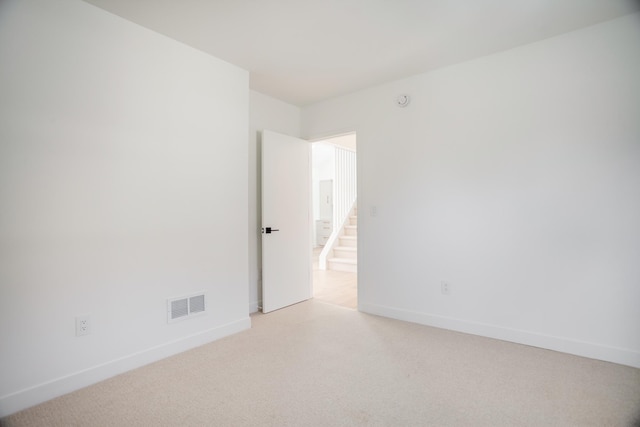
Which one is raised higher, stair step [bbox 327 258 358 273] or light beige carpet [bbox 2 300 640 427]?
stair step [bbox 327 258 358 273]

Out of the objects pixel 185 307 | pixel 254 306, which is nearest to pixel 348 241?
pixel 254 306

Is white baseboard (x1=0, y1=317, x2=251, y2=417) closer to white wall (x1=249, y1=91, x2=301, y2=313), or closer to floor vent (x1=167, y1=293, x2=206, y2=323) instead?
floor vent (x1=167, y1=293, x2=206, y2=323)

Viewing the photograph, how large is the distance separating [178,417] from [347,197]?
611cm

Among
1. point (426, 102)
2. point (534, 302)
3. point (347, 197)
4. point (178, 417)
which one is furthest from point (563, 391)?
point (347, 197)

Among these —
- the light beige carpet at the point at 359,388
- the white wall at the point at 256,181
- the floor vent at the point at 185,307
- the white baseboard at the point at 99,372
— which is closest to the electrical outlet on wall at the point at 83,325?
the white baseboard at the point at 99,372

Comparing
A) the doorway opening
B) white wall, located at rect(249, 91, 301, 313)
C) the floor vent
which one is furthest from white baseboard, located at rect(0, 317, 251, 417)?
the doorway opening

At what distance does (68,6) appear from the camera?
198 centimetres

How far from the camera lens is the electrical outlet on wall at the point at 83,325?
6.57 ft

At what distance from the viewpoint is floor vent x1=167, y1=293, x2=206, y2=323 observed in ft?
8.18

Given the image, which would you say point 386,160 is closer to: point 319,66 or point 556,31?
point 319,66

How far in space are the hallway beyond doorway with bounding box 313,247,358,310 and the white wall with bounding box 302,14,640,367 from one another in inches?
23.0

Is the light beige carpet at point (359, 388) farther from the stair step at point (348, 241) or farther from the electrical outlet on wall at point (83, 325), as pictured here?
the stair step at point (348, 241)

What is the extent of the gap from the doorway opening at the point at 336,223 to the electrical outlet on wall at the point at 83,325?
2541 millimetres

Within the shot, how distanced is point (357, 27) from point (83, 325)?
281cm
